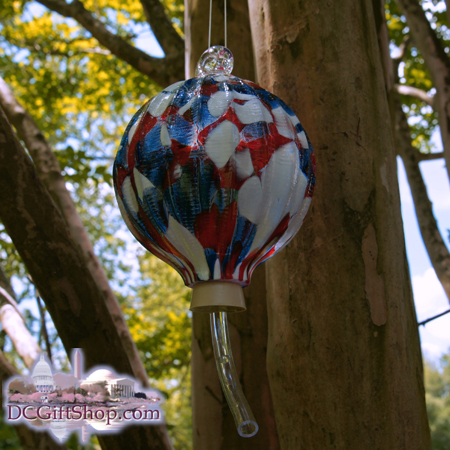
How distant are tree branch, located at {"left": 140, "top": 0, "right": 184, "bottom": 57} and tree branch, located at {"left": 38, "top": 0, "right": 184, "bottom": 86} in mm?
59

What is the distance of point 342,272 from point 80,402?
1.04m

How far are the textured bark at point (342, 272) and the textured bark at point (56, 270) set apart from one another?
22.3 inches

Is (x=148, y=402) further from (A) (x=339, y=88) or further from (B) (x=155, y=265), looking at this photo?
(B) (x=155, y=265)

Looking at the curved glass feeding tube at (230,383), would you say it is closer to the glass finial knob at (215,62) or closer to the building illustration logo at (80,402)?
the glass finial knob at (215,62)

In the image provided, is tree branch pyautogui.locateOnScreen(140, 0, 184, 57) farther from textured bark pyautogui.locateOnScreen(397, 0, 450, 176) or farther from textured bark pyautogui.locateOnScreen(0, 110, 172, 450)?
textured bark pyautogui.locateOnScreen(0, 110, 172, 450)

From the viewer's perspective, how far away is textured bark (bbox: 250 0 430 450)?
3.91 ft

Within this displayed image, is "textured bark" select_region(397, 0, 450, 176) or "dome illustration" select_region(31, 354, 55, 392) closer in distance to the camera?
"dome illustration" select_region(31, 354, 55, 392)

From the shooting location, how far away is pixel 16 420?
1837 mm

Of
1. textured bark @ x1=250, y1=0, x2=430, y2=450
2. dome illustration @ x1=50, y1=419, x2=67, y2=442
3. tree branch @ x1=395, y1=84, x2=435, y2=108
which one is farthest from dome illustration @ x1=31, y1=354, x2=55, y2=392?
tree branch @ x1=395, y1=84, x2=435, y2=108

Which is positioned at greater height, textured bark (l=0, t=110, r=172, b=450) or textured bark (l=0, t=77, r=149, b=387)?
textured bark (l=0, t=77, r=149, b=387)

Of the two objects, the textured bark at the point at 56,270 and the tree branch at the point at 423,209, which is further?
the tree branch at the point at 423,209

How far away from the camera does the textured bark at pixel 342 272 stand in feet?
3.91

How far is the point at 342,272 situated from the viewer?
4.05ft

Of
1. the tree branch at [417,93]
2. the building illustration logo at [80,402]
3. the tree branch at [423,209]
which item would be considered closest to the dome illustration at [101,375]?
the building illustration logo at [80,402]
